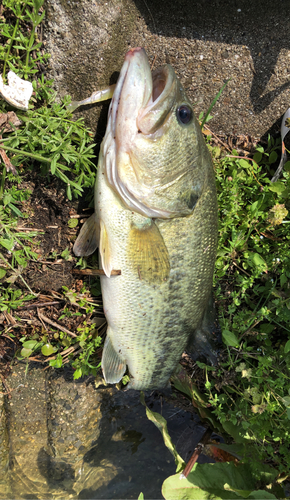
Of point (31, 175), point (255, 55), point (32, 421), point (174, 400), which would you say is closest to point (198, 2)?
point (255, 55)

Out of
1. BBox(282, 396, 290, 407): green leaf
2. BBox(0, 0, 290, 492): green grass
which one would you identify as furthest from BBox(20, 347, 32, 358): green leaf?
BBox(282, 396, 290, 407): green leaf

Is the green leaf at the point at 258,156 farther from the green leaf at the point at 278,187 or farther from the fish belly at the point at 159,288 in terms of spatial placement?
the fish belly at the point at 159,288

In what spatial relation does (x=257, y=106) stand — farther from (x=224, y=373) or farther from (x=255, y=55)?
(x=224, y=373)

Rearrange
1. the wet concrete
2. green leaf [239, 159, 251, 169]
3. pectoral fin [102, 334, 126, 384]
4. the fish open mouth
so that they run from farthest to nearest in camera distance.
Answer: the wet concrete → green leaf [239, 159, 251, 169] → pectoral fin [102, 334, 126, 384] → the fish open mouth

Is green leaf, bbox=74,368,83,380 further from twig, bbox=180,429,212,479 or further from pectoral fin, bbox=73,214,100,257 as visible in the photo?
twig, bbox=180,429,212,479

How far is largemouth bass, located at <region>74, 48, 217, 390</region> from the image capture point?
2049 millimetres

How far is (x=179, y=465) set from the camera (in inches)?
109

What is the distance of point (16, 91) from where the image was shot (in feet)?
7.22

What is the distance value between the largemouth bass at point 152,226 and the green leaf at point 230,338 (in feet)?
0.47

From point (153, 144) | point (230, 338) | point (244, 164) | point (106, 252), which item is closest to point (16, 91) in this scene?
point (153, 144)

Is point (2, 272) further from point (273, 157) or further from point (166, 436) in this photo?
point (273, 157)

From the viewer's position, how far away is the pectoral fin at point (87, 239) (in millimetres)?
2594

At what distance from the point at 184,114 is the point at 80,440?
3.26 m

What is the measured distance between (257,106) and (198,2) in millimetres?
973
